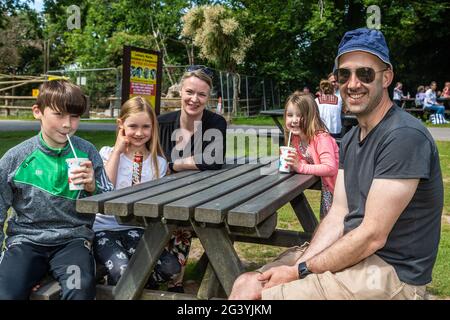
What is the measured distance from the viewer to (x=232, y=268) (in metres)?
2.34

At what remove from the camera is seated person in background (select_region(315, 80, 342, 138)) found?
7.38 meters

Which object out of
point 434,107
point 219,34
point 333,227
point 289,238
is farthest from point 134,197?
point 219,34

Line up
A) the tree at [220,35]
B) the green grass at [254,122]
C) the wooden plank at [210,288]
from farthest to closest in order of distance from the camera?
1. the tree at [220,35]
2. the green grass at [254,122]
3. the wooden plank at [210,288]

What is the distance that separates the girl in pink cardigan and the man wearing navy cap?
48.7 inches

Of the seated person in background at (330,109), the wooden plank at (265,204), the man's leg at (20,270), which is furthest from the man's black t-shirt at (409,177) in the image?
the seated person in background at (330,109)

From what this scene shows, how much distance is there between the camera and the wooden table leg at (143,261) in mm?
2385

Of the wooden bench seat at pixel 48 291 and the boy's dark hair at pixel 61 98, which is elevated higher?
the boy's dark hair at pixel 61 98

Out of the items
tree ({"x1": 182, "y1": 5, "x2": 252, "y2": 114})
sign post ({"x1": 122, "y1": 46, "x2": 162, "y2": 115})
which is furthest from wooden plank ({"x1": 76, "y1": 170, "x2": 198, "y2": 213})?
tree ({"x1": 182, "y1": 5, "x2": 252, "y2": 114})

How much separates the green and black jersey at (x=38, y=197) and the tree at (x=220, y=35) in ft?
62.4

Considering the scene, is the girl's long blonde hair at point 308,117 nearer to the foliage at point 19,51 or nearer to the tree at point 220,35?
the tree at point 220,35

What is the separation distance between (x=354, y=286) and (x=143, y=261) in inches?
39.8

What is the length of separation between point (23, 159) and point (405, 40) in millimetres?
22829

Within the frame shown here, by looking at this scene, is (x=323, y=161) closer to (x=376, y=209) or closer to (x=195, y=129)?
(x=195, y=129)

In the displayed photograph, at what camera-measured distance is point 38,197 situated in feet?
8.05
